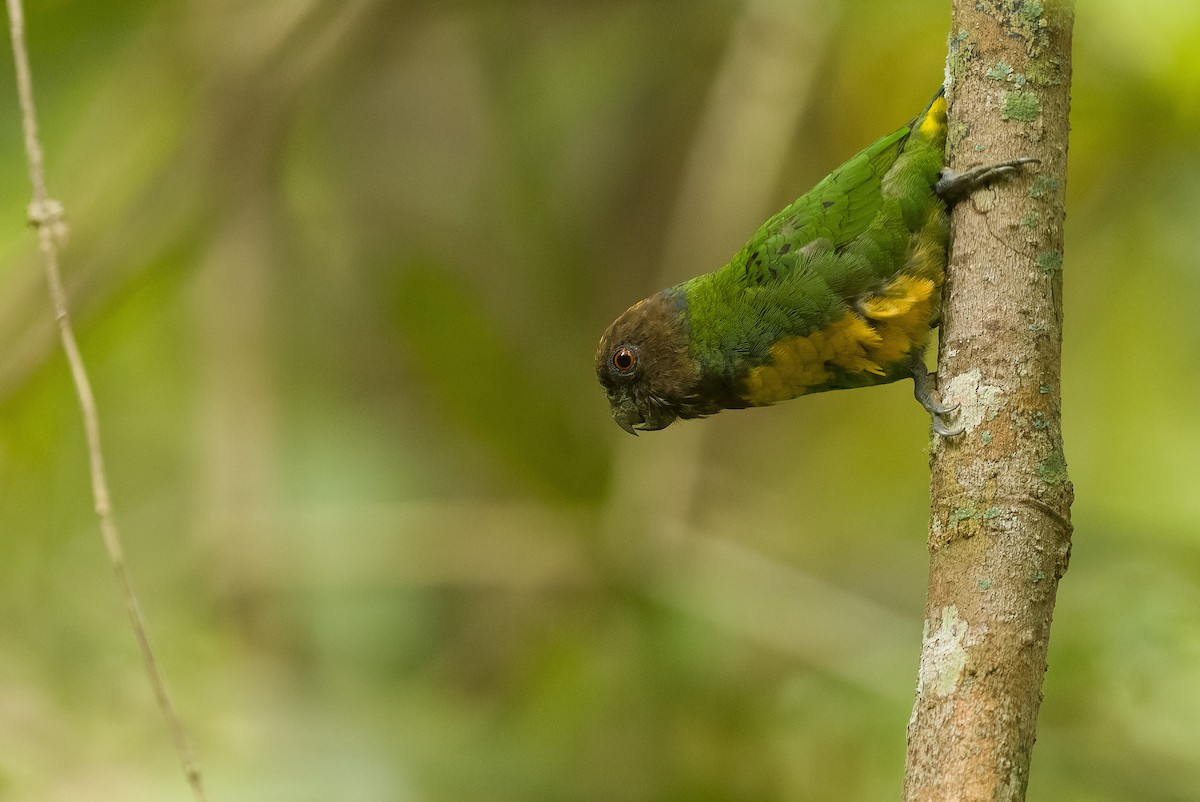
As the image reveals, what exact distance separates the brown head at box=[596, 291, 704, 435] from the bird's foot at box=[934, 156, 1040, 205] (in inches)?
49.1

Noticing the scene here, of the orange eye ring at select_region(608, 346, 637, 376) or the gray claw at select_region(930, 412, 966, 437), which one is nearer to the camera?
the gray claw at select_region(930, 412, 966, 437)

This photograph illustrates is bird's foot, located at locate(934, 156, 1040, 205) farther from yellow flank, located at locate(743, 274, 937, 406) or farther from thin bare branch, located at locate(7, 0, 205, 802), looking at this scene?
thin bare branch, located at locate(7, 0, 205, 802)

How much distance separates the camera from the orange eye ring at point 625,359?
13.1ft

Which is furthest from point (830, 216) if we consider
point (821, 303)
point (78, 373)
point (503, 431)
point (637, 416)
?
point (503, 431)

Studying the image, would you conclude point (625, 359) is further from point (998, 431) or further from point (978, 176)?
point (998, 431)

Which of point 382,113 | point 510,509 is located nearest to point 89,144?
point 382,113

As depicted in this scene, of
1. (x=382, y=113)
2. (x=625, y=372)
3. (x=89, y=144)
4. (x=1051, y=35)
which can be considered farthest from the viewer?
(x=382, y=113)

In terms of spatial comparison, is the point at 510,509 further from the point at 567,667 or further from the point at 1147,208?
the point at 1147,208

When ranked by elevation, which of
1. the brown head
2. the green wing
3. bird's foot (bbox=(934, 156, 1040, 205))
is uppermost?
the green wing

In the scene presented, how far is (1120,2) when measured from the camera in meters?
4.56

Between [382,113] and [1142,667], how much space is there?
569 centimetres

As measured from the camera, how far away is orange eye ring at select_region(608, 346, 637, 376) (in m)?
4.00

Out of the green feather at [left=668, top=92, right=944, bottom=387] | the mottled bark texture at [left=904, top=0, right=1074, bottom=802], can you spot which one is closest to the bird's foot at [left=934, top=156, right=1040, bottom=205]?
the mottled bark texture at [left=904, top=0, right=1074, bottom=802]

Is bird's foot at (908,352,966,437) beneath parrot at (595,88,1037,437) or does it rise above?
beneath
